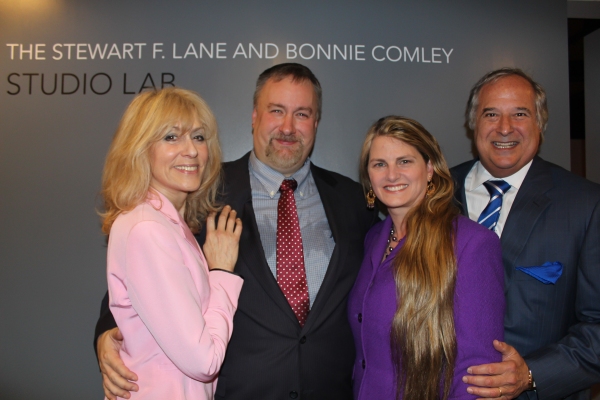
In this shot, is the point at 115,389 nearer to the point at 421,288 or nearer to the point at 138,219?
the point at 138,219

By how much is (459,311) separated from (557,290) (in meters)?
0.70

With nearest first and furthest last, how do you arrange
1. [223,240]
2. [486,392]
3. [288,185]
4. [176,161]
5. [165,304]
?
1. [165,304]
2. [486,392]
3. [176,161]
4. [223,240]
5. [288,185]

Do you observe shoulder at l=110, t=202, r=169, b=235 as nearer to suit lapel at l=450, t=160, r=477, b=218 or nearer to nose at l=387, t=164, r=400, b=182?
nose at l=387, t=164, r=400, b=182

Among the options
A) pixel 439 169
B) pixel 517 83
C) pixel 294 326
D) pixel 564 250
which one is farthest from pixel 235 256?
pixel 517 83

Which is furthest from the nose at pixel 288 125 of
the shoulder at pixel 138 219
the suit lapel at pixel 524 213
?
the suit lapel at pixel 524 213

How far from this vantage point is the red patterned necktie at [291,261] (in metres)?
2.34

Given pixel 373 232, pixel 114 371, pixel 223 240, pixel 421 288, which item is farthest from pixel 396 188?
pixel 114 371

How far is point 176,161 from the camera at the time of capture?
6.54 ft

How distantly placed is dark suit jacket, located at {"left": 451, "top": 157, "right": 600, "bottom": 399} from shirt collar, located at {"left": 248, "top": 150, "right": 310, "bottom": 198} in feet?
3.60

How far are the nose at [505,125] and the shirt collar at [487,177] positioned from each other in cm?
22

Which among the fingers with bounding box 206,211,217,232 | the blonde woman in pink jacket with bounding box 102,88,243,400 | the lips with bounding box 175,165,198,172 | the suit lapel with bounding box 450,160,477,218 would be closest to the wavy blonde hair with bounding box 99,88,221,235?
the blonde woman in pink jacket with bounding box 102,88,243,400

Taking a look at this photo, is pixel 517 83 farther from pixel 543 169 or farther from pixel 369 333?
pixel 369 333

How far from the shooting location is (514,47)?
3600 millimetres

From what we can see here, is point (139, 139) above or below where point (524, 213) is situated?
above
